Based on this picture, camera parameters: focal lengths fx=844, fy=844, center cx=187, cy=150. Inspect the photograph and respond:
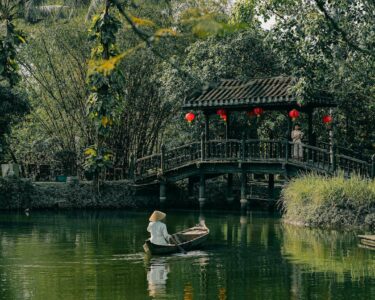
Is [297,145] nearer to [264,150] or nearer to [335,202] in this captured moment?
[264,150]

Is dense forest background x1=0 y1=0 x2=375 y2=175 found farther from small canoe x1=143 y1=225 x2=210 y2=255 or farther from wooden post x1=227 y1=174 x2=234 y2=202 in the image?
small canoe x1=143 y1=225 x2=210 y2=255

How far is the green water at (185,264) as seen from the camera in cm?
1305

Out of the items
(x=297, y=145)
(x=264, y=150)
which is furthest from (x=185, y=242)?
(x=264, y=150)

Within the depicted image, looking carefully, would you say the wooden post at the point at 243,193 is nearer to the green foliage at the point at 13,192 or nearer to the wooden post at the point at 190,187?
the wooden post at the point at 190,187

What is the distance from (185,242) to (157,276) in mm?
3248

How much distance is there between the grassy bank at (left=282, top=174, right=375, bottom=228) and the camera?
71.5 feet

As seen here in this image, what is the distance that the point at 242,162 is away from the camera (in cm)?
2794

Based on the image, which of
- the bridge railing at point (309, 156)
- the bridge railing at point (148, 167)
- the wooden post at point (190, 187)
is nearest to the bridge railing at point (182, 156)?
the bridge railing at point (148, 167)

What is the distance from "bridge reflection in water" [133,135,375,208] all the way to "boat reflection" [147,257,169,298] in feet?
30.1

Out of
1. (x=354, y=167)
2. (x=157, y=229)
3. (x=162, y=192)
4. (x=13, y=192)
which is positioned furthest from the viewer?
(x=162, y=192)

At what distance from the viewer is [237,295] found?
12648 mm

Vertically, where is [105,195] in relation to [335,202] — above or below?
above

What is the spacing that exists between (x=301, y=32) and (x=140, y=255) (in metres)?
9.78

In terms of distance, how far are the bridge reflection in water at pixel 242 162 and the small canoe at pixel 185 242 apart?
6.63 meters
